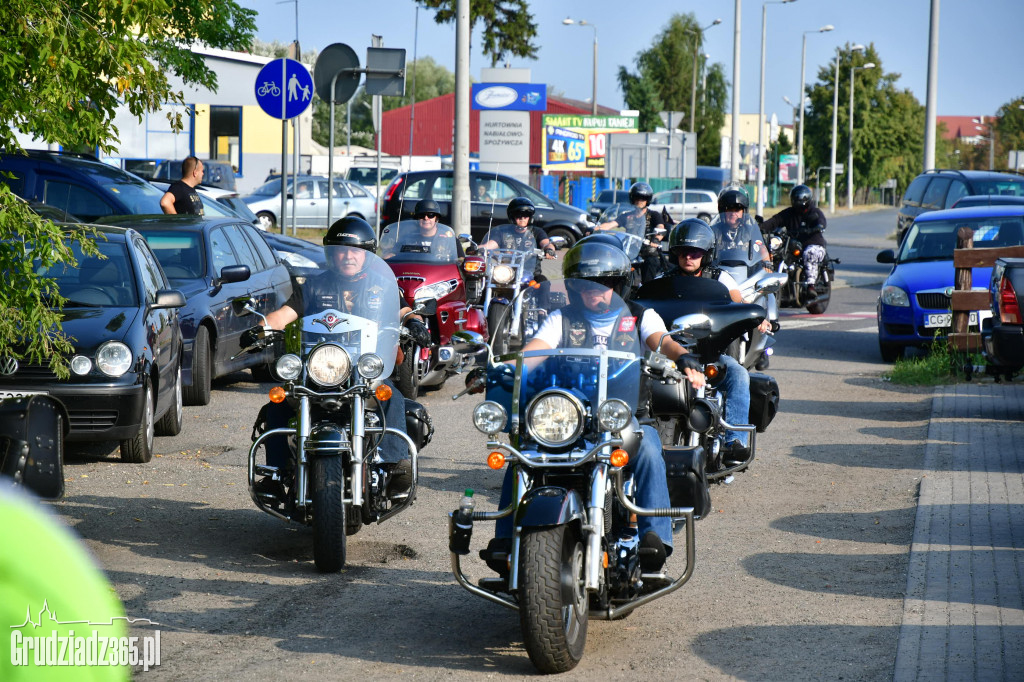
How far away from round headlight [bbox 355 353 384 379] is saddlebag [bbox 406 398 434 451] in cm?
55

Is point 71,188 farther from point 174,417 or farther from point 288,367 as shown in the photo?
point 288,367

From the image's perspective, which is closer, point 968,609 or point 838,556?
point 968,609

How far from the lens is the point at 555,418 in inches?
191

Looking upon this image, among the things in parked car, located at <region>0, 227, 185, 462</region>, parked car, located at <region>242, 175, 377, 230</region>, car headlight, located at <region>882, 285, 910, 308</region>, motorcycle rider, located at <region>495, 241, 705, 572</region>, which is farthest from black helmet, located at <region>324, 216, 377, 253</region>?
parked car, located at <region>242, 175, 377, 230</region>

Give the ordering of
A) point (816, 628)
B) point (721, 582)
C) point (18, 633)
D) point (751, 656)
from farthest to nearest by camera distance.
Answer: point (721, 582) < point (816, 628) < point (751, 656) < point (18, 633)

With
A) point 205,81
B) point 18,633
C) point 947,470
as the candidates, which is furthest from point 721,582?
point 205,81

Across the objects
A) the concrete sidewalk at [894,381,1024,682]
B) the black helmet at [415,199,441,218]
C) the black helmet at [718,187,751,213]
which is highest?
the black helmet at [718,187,751,213]

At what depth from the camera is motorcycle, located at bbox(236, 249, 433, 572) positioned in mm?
6234

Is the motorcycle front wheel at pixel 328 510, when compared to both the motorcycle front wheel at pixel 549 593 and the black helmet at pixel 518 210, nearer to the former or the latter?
the motorcycle front wheel at pixel 549 593

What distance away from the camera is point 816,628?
547 cm

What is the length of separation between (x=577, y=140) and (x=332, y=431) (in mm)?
52374

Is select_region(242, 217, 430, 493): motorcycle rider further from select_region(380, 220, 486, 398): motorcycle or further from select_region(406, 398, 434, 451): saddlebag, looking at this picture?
select_region(380, 220, 486, 398): motorcycle

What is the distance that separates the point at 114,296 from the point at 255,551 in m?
3.22

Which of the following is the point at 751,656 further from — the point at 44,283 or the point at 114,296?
the point at 114,296
